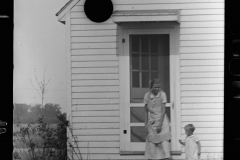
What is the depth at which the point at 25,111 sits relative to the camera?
7.06 feet

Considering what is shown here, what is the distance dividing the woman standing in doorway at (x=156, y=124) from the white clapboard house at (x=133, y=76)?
0.03m

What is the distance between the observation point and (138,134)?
2094 mm

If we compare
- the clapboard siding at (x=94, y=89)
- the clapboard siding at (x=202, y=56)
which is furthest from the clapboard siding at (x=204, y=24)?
the clapboard siding at (x=94, y=89)

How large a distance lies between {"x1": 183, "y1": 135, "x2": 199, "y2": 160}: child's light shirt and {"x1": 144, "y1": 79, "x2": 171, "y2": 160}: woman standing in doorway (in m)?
0.09

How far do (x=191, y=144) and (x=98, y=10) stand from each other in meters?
0.78

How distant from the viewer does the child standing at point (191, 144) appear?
205 centimetres

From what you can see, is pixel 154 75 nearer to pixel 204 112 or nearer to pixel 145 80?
pixel 145 80

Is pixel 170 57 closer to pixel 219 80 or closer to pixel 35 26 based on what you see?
pixel 219 80

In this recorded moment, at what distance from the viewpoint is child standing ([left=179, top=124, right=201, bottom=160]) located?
80.6 inches

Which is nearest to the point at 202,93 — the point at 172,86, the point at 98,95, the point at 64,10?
the point at 172,86

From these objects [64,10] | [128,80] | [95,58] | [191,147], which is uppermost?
[64,10]
